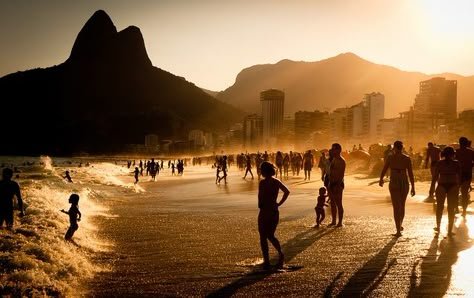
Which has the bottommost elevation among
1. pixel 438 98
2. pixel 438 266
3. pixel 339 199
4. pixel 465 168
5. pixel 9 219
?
pixel 438 266

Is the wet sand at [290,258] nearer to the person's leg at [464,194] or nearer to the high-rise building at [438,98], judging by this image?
the person's leg at [464,194]

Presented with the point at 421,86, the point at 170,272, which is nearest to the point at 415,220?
the point at 170,272

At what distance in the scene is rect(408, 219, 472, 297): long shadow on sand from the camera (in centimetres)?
611

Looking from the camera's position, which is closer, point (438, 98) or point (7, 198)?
point (7, 198)

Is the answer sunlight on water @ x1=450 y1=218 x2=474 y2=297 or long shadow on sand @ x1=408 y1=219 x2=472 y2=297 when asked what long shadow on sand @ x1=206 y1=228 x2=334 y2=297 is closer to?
long shadow on sand @ x1=408 y1=219 x2=472 y2=297

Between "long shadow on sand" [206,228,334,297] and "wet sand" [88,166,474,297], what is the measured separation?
0.05ft

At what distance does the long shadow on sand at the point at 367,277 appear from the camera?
6.15 meters

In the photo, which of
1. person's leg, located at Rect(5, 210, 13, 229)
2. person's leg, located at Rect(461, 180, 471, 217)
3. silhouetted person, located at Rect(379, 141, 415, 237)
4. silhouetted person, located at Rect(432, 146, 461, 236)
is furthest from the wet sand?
person's leg, located at Rect(5, 210, 13, 229)

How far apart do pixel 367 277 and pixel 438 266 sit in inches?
48.4

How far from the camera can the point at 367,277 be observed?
22.4ft

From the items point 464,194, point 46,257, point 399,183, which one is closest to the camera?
point 46,257

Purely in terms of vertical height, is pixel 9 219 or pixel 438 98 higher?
pixel 438 98

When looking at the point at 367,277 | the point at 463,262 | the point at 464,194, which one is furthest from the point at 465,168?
the point at 367,277

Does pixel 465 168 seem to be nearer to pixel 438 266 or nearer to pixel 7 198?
pixel 438 266
